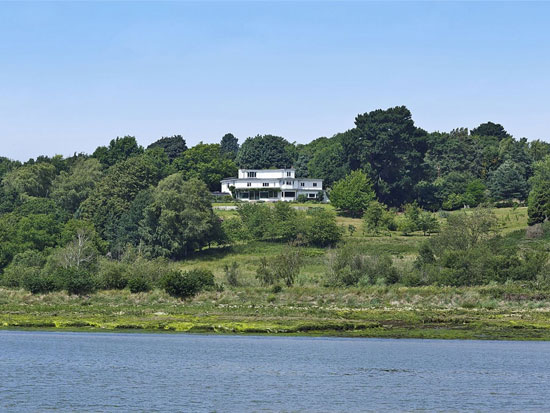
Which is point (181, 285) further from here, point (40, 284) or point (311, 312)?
point (311, 312)

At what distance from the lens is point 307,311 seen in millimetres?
76125

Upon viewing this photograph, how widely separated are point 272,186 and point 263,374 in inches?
5251

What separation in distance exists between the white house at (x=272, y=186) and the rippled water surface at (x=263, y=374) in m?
114

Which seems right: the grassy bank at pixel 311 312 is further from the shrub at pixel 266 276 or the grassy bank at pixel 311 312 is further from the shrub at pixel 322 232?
the shrub at pixel 322 232

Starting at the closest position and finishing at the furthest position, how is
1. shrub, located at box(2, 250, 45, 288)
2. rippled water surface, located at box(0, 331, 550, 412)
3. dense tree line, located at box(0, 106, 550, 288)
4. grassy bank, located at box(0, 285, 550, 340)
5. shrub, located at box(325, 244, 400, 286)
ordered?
rippled water surface, located at box(0, 331, 550, 412) < grassy bank, located at box(0, 285, 550, 340) < shrub, located at box(325, 244, 400, 286) < shrub, located at box(2, 250, 45, 288) < dense tree line, located at box(0, 106, 550, 288)

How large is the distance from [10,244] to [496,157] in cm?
11580

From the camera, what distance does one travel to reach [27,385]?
39.8 metres

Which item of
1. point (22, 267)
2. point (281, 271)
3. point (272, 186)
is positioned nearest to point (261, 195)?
point (272, 186)

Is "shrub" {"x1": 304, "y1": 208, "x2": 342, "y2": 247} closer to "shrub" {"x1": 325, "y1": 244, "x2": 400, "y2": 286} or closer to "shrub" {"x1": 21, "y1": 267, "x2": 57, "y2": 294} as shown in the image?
"shrub" {"x1": 325, "y1": 244, "x2": 400, "y2": 286}

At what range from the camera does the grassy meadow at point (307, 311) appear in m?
66.2

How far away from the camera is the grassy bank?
217 feet

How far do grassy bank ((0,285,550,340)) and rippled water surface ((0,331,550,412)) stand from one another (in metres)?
3.11

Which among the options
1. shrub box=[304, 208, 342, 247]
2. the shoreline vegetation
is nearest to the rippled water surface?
the shoreline vegetation

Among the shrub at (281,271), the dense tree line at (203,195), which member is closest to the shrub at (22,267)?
the dense tree line at (203,195)
